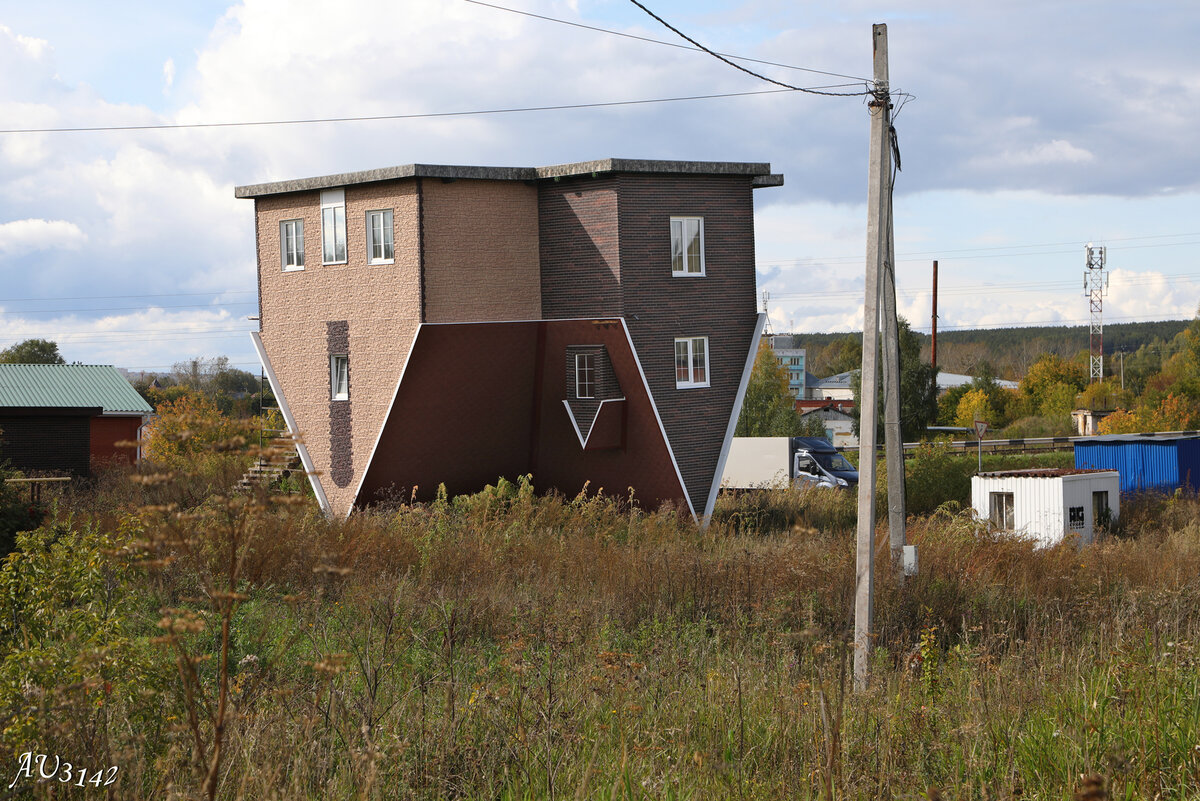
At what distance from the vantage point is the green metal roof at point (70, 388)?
137 ft

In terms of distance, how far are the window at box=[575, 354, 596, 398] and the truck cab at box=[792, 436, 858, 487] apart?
13.7m

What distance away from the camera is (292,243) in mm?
24797

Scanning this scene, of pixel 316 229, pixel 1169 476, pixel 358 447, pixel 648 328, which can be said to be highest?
pixel 316 229

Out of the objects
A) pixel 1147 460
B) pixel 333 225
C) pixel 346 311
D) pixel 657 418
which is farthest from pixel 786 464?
pixel 333 225

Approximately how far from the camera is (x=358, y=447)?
2388cm

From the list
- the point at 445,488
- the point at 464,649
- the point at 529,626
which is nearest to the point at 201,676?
the point at 464,649

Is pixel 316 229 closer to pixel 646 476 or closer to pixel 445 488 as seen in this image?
pixel 445 488

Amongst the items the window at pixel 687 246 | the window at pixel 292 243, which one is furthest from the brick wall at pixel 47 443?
the window at pixel 687 246

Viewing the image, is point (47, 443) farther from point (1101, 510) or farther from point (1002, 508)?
point (1101, 510)

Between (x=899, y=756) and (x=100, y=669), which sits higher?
(x=100, y=669)

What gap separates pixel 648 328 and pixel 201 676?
619 inches

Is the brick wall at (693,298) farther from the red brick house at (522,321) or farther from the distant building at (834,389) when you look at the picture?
the distant building at (834,389)

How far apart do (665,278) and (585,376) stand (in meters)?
3.16

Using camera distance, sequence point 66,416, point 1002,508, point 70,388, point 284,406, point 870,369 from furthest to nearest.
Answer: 1. point 70,388
2. point 66,416
3. point 284,406
4. point 1002,508
5. point 870,369
